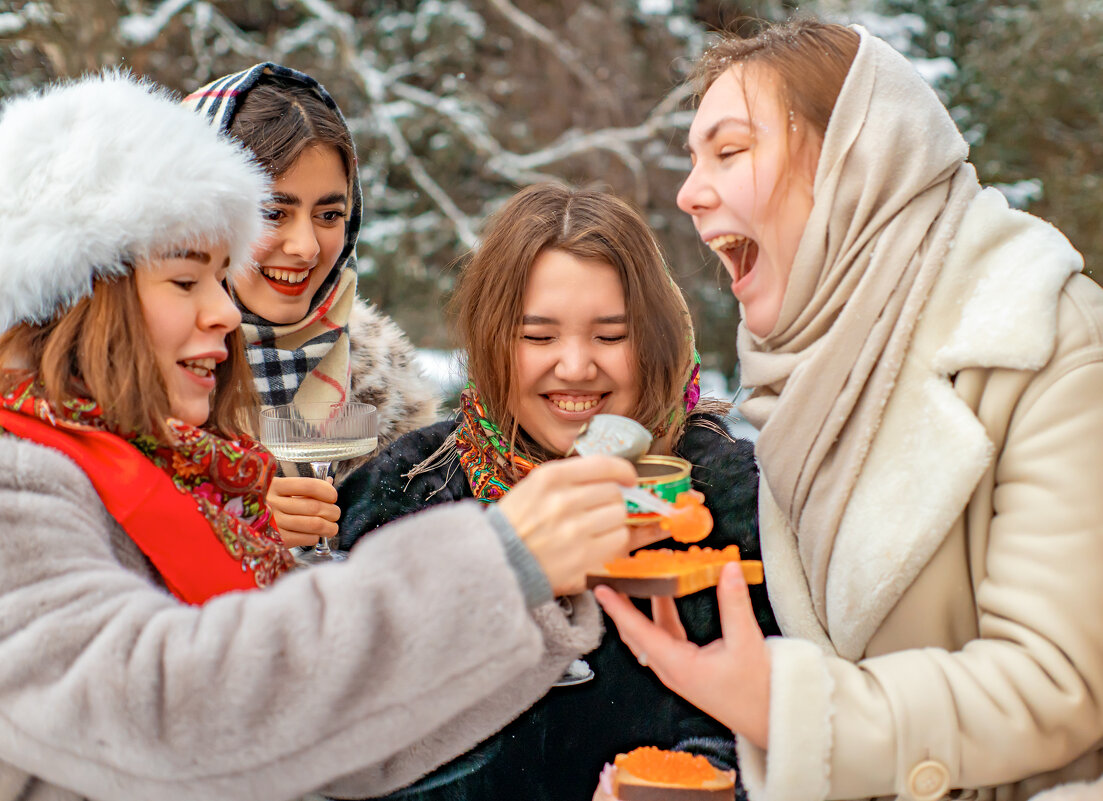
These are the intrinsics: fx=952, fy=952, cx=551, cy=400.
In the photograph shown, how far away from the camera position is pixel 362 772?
1.76m

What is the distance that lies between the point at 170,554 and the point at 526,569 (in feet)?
1.91

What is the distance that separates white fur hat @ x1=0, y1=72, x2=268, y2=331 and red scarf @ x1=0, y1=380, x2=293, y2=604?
0.59 ft

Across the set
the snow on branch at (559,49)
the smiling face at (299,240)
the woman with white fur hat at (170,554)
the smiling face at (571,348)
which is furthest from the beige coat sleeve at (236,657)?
the snow on branch at (559,49)

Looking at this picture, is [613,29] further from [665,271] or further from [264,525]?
[264,525]

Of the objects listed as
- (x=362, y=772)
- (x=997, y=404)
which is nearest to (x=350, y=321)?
(x=362, y=772)

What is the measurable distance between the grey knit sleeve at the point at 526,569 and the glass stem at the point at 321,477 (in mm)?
1089

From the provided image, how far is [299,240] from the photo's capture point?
2.63m

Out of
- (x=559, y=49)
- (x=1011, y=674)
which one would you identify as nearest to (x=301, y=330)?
(x=1011, y=674)

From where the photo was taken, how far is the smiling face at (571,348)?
221 cm

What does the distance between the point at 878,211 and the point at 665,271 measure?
0.89 meters

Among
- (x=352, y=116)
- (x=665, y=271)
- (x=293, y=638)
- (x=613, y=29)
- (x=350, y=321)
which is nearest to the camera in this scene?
(x=293, y=638)

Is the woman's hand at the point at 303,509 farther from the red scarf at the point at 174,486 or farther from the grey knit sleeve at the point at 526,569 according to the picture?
the grey knit sleeve at the point at 526,569

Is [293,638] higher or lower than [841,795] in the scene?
higher

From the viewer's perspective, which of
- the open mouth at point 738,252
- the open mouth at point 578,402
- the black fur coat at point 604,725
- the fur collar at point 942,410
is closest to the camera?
the fur collar at point 942,410
